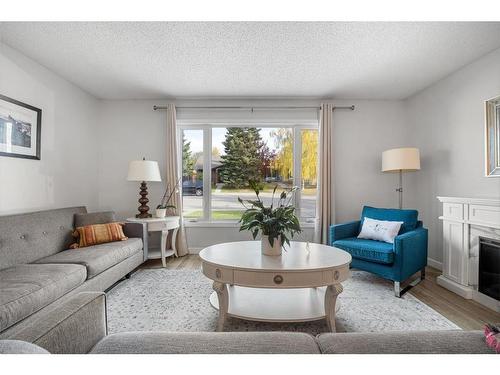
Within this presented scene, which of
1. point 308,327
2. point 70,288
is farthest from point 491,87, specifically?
point 70,288

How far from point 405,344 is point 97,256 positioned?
7.57 feet

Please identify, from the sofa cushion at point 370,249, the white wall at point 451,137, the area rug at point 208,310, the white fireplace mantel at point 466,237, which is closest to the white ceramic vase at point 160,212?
the area rug at point 208,310

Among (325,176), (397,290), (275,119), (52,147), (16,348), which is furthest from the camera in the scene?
(275,119)

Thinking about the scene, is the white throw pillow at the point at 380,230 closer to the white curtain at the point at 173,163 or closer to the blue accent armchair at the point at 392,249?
the blue accent armchair at the point at 392,249

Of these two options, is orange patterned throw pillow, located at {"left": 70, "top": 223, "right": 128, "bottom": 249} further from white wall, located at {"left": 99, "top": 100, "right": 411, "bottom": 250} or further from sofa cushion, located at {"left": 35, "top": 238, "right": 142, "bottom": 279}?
white wall, located at {"left": 99, "top": 100, "right": 411, "bottom": 250}

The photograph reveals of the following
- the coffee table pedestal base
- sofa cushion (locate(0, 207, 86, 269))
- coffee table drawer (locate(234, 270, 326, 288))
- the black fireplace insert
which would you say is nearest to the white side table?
sofa cushion (locate(0, 207, 86, 269))

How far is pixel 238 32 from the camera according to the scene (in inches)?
80.8

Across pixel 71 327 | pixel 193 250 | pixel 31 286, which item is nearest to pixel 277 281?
pixel 71 327

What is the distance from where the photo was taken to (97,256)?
218 cm

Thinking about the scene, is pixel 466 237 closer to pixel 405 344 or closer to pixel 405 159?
pixel 405 159

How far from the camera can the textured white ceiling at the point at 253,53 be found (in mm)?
2012

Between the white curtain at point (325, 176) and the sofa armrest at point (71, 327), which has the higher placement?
the white curtain at point (325, 176)

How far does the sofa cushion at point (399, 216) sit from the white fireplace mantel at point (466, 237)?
0.28 metres

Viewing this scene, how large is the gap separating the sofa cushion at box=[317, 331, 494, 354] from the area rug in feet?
3.39
